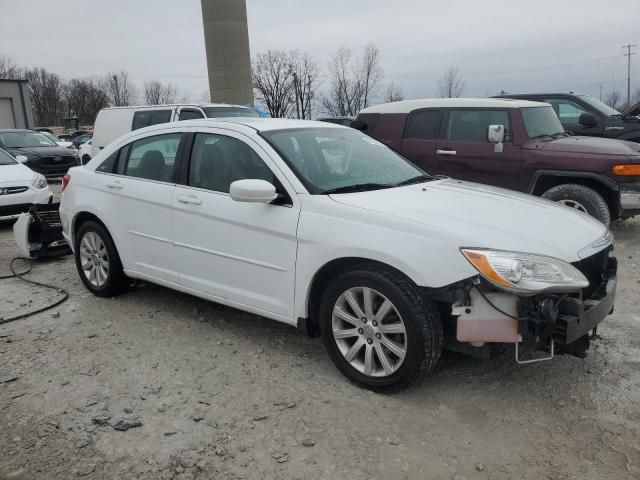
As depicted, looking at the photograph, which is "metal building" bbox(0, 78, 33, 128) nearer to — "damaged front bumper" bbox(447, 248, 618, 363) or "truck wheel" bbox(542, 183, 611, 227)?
"truck wheel" bbox(542, 183, 611, 227)

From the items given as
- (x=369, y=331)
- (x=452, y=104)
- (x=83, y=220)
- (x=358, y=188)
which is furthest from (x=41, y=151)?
(x=369, y=331)

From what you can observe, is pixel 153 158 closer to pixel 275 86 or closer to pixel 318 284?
pixel 318 284

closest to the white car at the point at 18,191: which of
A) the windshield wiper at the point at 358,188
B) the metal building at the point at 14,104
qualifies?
the windshield wiper at the point at 358,188

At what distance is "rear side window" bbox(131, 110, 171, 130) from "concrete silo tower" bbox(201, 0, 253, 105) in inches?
1115

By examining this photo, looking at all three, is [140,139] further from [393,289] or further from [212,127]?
[393,289]

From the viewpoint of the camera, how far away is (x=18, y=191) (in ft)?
27.3

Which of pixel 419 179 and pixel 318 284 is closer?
pixel 318 284

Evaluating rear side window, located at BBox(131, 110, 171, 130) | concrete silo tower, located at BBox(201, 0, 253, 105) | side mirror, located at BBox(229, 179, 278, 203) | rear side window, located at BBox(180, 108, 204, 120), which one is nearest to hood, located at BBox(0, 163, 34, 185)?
rear side window, located at BBox(131, 110, 171, 130)

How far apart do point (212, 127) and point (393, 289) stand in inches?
81.2

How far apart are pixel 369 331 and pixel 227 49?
127 feet

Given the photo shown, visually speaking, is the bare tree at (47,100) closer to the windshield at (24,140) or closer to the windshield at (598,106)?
the windshield at (24,140)

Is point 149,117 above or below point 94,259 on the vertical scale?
above

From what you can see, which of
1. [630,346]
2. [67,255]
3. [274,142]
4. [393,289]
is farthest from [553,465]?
[67,255]

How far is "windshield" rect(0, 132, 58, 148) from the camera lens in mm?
14500
